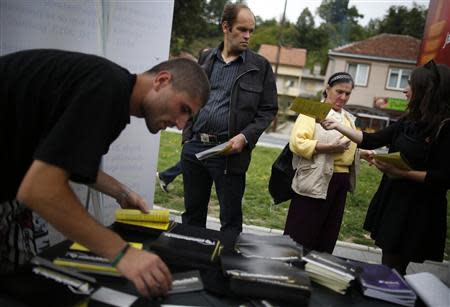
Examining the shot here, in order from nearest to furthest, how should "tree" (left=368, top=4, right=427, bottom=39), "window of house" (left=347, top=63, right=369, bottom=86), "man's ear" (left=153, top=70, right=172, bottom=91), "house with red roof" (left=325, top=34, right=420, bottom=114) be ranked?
"man's ear" (left=153, top=70, right=172, bottom=91) → "house with red roof" (left=325, top=34, right=420, bottom=114) → "window of house" (left=347, top=63, right=369, bottom=86) → "tree" (left=368, top=4, right=427, bottom=39)

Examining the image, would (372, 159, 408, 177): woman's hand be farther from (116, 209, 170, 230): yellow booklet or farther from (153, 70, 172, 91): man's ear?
(153, 70, 172, 91): man's ear

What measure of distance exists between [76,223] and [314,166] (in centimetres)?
193

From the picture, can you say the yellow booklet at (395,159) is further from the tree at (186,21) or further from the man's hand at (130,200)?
the tree at (186,21)

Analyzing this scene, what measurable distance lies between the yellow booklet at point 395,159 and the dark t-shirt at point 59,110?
5.30 feet

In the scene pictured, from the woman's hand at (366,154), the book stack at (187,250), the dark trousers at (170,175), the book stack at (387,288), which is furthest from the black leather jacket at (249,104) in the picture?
the dark trousers at (170,175)

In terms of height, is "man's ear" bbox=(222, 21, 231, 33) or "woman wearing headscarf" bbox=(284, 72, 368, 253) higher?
"man's ear" bbox=(222, 21, 231, 33)

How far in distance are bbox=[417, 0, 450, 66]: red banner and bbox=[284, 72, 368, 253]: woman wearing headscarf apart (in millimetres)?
886

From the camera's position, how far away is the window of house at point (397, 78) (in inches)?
1113

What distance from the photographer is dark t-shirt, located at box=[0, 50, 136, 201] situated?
1132mm

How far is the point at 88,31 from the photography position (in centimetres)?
240

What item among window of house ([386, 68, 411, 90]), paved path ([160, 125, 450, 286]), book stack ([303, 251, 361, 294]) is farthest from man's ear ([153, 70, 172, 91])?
window of house ([386, 68, 411, 90])

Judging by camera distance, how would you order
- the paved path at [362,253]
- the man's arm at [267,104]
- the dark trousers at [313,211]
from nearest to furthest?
the dark trousers at [313,211], the man's arm at [267,104], the paved path at [362,253]

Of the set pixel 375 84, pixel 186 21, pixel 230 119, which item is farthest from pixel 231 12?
pixel 375 84

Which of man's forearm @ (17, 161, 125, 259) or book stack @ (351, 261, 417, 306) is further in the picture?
book stack @ (351, 261, 417, 306)
